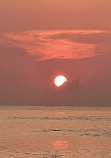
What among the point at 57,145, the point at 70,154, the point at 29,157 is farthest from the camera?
the point at 57,145

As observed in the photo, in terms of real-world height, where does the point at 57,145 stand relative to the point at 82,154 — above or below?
above

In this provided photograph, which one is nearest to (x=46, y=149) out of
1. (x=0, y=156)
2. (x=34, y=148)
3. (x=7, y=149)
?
(x=34, y=148)

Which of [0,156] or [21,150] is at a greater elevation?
[21,150]

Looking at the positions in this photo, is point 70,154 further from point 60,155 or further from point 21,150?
point 21,150

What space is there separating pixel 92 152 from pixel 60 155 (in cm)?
247

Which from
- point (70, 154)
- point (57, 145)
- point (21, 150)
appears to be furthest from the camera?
point (57, 145)

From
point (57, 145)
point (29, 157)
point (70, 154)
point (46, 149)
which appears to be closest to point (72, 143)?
point (57, 145)

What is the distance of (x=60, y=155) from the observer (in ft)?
75.8

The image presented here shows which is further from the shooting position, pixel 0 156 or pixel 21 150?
pixel 21 150

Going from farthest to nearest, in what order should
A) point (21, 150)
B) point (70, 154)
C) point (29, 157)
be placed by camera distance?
point (21, 150) → point (70, 154) → point (29, 157)

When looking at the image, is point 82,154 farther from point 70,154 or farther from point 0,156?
point 0,156

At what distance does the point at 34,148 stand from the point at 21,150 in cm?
143

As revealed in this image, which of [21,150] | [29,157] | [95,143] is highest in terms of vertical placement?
[95,143]

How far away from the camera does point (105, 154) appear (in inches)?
914
